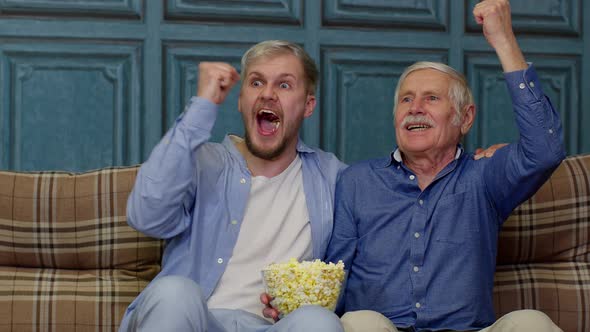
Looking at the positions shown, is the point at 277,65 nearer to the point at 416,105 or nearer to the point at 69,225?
the point at 416,105

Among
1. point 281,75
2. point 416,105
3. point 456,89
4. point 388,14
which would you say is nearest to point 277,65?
point 281,75

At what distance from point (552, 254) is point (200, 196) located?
1.09 metres

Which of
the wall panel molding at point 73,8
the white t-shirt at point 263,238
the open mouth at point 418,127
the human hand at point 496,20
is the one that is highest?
the wall panel molding at point 73,8

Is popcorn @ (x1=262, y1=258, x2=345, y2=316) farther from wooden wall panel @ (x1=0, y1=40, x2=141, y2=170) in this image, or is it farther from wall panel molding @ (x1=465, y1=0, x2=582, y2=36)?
wall panel molding @ (x1=465, y1=0, x2=582, y2=36)

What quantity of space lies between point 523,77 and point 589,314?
33.1 inches

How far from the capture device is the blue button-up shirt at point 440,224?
2.35 m

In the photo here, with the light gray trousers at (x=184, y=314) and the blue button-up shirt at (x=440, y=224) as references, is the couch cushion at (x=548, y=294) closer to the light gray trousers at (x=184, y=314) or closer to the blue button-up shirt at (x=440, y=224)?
the blue button-up shirt at (x=440, y=224)

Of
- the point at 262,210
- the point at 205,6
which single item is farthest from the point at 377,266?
the point at 205,6

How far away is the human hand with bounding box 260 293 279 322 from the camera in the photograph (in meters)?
2.25

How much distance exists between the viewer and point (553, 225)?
2.82m

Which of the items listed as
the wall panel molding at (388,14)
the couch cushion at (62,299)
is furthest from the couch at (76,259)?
the wall panel molding at (388,14)

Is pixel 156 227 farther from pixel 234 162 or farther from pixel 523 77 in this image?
pixel 523 77

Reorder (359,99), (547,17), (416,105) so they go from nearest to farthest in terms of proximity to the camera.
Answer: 1. (416,105)
2. (359,99)
3. (547,17)

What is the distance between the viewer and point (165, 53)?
3070mm
